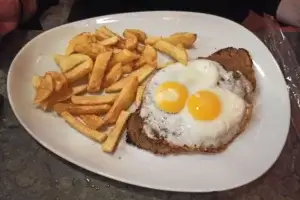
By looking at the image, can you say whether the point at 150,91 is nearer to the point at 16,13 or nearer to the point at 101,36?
the point at 101,36

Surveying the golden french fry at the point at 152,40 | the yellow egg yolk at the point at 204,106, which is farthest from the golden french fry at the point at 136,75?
the yellow egg yolk at the point at 204,106

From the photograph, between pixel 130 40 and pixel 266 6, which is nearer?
pixel 130 40

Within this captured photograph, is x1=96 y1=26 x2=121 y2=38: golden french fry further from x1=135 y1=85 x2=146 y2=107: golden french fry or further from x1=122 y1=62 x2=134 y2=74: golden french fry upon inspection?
x1=135 y1=85 x2=146 y2=107: golden french fry

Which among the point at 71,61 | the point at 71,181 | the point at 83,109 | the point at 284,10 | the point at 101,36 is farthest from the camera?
the point at 284,10

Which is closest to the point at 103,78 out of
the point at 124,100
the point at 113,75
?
the point at 113,75

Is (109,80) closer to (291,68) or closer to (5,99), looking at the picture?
(5,99)

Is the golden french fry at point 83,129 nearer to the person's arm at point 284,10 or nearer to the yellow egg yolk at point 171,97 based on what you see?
the yellow egg yolk at point 171,97
